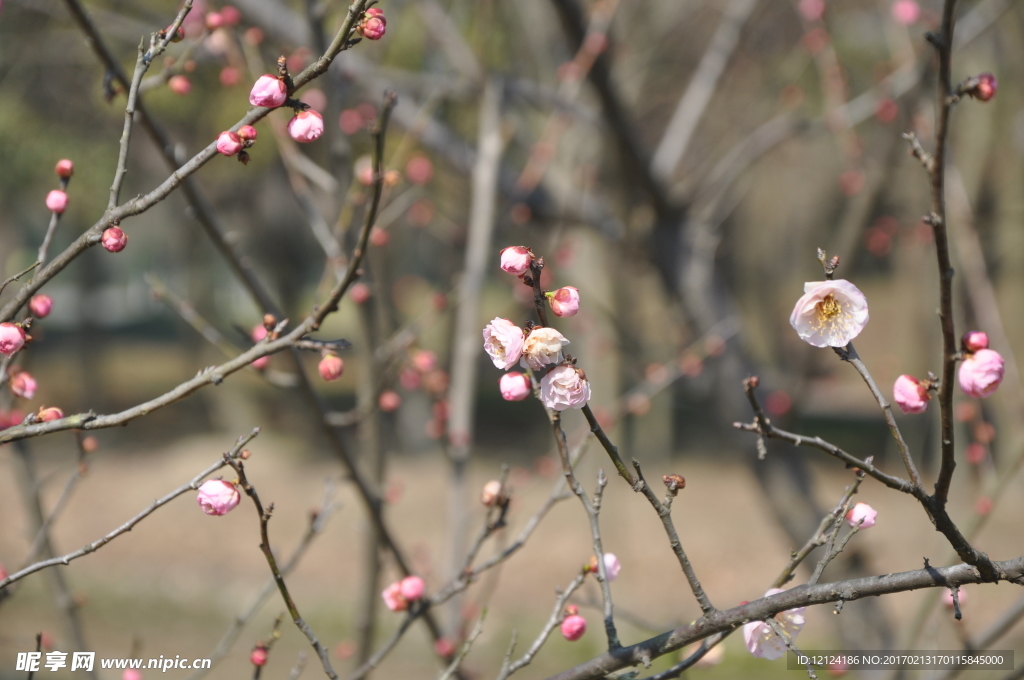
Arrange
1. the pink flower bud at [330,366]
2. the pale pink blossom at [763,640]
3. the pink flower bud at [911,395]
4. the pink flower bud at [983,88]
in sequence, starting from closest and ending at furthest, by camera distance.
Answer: the pink flower bud at [983,88]
the pink flower bud at [911,395]
the pale pink blossom at [763,640]
the pink flower bud at [330,366]

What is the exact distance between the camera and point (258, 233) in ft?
43.0

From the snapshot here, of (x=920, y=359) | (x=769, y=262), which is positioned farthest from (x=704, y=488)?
(x=769, y=262)

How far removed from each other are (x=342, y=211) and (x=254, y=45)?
2.30 feet

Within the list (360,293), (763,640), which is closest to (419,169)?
(360,293)

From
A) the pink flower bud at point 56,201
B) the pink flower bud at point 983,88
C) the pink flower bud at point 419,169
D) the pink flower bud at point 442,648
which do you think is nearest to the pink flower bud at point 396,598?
the pink flower bud at point 442,648

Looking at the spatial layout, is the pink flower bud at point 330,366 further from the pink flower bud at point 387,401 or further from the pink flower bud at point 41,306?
the pink flower bud at point 387,401

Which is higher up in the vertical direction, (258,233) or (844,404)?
(258,233)

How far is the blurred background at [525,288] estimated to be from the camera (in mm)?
2771

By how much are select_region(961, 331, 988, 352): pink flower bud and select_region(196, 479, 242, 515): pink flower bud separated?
1094 mm

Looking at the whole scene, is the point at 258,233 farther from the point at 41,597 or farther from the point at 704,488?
the point at 704,488

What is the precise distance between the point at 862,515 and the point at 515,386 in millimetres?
663

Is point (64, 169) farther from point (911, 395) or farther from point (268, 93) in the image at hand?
point (911, 395)

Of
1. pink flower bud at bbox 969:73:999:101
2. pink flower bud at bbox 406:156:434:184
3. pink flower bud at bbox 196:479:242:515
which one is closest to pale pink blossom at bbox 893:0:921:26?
pink flower bud at bbox 406:156:434:184

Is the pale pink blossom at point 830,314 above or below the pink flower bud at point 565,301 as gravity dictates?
below
